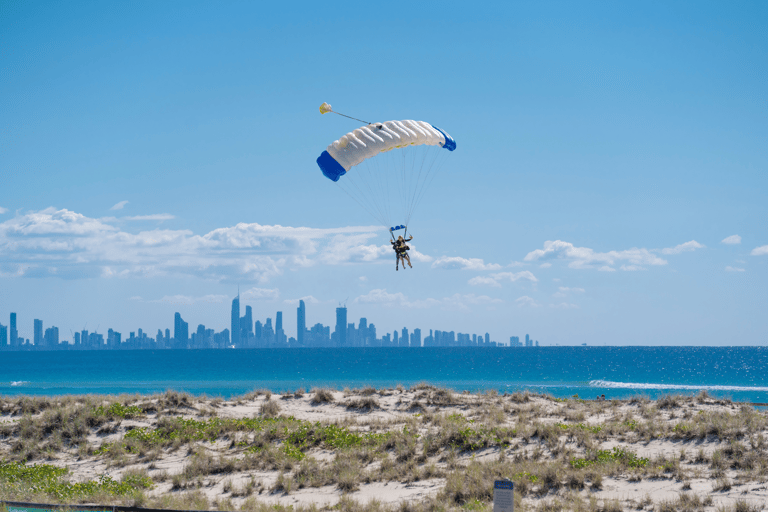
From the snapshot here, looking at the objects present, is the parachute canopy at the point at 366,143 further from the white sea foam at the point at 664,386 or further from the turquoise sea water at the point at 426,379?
the white sea foam at the point at 664,386

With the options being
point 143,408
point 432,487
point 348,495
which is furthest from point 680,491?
point 143,408

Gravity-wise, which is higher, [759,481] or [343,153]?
[343,153]

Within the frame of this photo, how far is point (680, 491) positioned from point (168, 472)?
1274cm

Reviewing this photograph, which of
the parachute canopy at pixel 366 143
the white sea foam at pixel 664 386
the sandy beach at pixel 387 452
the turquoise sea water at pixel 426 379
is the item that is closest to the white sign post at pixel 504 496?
the sandy beach at pixel 387 452

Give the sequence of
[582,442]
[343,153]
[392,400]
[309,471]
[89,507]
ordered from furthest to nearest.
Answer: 1. [392,400]
2. [343,153]
3. [582,442]
4. [309,471]
5. [89,507]

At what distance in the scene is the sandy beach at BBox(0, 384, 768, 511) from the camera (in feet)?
41.3

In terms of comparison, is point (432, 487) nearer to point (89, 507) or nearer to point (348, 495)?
point (348, 495)

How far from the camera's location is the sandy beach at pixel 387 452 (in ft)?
41.3

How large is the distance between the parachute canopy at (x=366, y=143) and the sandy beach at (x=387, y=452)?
8.96 metres

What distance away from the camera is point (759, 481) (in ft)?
41.2

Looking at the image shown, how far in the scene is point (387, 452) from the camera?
16.3 metres

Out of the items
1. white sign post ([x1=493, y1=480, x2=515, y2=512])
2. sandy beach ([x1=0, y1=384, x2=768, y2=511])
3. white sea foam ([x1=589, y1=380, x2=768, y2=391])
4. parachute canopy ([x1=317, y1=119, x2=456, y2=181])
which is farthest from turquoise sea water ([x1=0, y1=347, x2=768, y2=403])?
white sign post ([x1=493, y1=480, x2=515, y2=512])

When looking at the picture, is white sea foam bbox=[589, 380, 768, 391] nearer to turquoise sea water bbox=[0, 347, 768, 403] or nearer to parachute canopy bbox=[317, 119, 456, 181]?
turquoise sea water bbox=[0, 347, 768, 403]

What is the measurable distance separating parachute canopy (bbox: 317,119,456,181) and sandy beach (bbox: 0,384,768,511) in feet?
29.4
